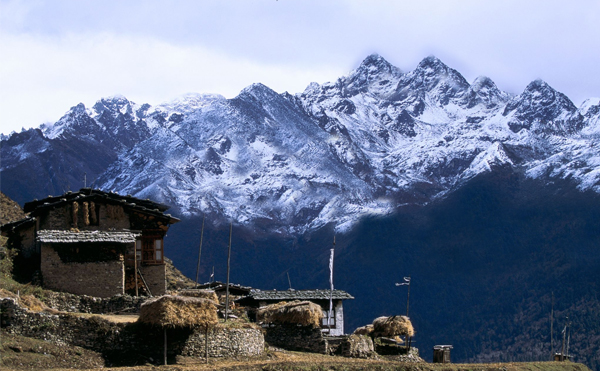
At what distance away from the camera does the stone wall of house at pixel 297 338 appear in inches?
1734

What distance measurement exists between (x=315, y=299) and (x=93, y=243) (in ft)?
54.2

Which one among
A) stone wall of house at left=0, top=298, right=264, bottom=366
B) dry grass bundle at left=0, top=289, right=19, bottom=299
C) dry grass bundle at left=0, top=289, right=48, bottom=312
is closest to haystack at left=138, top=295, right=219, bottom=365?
stone wall of house at left=0, top=298, right=264, bottom=366

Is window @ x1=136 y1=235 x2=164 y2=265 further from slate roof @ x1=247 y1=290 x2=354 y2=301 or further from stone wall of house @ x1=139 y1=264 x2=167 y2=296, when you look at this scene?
slate roof @ x1=247 y1=290 x2=354 y2=301

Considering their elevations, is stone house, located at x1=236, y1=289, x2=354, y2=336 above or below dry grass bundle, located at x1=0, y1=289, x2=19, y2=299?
below

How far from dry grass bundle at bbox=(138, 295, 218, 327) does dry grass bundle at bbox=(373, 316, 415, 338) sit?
642 inches

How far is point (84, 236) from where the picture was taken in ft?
146

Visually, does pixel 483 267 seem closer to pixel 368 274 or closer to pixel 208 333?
pixel 368 274

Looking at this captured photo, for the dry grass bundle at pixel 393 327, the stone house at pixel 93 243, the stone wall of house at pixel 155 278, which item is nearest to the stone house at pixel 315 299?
the dry grass bundle at pixel 393 327

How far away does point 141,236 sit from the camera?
161 ft

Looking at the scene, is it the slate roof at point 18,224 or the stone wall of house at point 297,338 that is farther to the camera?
the slate roof at point 18,224

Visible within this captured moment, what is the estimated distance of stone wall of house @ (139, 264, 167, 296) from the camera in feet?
159

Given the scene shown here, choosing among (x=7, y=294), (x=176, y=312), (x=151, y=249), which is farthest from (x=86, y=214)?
(x=176, y=312)

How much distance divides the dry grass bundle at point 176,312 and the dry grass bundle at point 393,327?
642 inches

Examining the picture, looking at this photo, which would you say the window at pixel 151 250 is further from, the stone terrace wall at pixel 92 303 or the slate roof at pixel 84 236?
the stone terrace wall at pixel 92 303
